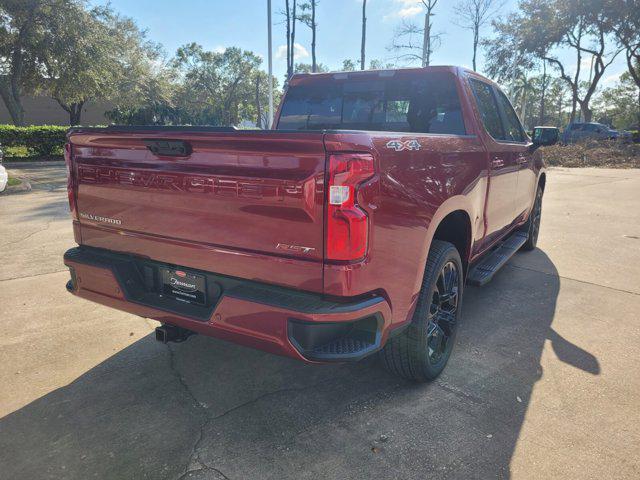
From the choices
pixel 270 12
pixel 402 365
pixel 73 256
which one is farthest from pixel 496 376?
pixel 270 12

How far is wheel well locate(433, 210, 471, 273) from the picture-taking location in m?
3.03

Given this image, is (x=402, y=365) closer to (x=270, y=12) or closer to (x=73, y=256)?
(x=73, y=256)

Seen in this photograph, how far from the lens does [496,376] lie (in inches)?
117

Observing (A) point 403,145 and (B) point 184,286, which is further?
(B) point 184,286

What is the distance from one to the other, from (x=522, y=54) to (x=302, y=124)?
37730 millimetres

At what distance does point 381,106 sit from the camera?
3832mm

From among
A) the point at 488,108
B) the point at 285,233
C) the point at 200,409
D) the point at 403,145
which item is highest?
the point at 488,108

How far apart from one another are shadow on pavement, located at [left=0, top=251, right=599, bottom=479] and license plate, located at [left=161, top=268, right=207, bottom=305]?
67 centimetres

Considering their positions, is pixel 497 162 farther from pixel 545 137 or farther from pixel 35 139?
pixel 35 139

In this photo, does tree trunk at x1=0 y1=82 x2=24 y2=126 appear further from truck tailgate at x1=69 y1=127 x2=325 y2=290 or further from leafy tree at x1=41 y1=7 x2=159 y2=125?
truck tailgate at x1=69 y1=127 x2=325 y2=290

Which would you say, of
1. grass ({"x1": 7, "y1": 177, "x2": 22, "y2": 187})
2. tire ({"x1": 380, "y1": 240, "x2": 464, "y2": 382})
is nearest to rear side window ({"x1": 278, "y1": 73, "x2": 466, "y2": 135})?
tire ({"x1": 380, "y1": 240, "x2": 464, "y2": 382})

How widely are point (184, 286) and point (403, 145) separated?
136 cm

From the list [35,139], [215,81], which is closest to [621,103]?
[215,81]

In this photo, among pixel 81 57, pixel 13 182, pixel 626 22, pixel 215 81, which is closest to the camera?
pixel 13 182
